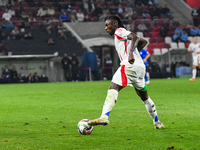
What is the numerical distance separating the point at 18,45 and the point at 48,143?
25169mm

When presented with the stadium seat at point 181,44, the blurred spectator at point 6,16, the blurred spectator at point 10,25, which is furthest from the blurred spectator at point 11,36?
the stadium seat at point 181,44

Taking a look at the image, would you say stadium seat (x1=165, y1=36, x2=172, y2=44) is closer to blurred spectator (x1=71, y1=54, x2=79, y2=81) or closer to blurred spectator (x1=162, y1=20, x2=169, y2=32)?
blurred spectator (x1=162, y1=20, x2=169, y2=32)

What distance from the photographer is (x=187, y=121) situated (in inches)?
281

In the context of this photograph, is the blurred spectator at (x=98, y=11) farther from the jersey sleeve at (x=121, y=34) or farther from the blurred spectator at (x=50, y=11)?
the jersey sleeve at (x=121, y=34)

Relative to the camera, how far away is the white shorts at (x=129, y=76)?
5.88 meters

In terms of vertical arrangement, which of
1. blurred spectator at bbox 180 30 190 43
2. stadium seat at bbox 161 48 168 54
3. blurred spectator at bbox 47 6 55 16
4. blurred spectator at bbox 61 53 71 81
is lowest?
blurred spectator at bbox 61 53 71 81

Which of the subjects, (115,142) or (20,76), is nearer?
(115,142)

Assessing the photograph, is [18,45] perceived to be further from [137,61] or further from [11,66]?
[137,61]

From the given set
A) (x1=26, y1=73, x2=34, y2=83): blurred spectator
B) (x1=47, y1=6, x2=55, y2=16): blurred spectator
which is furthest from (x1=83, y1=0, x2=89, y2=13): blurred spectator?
(x1=26, y1=73, x2=34, y2=83): blurred spectator

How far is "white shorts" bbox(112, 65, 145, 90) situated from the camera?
5.88 m

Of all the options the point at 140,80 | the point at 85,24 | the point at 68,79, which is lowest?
the point at 68,79

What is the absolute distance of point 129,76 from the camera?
5945 mm

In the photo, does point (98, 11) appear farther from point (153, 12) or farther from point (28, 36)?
point (28, 36)

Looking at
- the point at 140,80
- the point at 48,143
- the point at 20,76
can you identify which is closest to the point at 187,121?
the point at 140,80
